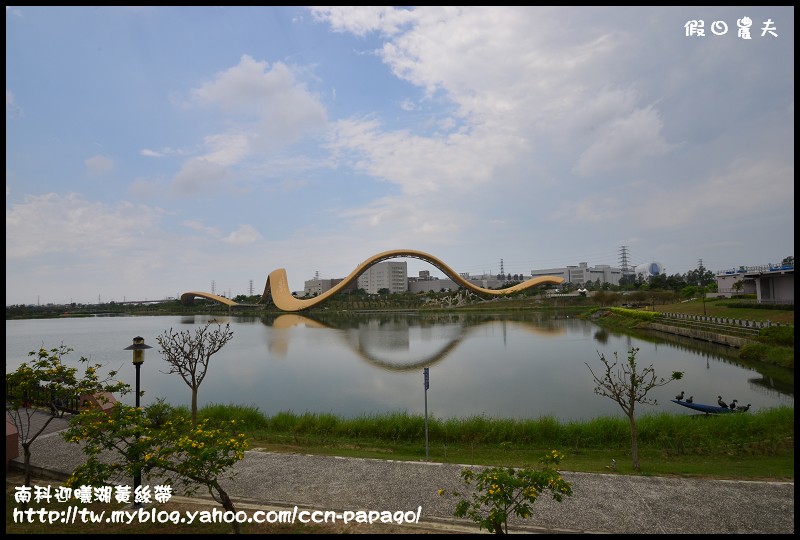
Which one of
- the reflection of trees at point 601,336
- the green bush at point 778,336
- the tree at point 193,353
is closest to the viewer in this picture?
the tree at point 193,353

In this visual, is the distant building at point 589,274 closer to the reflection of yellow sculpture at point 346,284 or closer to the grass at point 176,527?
the reflection of yellow sculpture at point 346,284

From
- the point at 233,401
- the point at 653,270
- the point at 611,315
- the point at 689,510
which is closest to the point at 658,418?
the point at 689,510

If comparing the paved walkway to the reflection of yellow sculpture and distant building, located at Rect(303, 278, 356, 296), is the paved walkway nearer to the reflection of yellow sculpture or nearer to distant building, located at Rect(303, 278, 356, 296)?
the reflection of yellow sculpture

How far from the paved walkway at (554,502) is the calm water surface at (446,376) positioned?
Answer: 318cm

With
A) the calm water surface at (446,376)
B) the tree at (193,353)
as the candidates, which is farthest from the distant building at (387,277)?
the tree at (193,353)

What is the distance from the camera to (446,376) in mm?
10828

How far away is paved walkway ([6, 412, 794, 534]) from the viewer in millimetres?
3236

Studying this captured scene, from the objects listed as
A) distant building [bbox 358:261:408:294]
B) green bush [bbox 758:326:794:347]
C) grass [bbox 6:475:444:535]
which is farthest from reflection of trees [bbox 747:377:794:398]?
distant building [bbox 358:261:408:294]

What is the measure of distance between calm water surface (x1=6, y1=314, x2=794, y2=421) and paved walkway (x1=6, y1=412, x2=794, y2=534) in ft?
10.4

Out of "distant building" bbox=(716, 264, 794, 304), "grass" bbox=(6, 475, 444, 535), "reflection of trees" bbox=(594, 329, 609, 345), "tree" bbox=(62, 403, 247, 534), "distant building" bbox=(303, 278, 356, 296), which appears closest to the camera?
"tree" bbox=(62, 403, 247, 534)

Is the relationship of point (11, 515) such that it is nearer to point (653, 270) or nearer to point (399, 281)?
point (399, 281)

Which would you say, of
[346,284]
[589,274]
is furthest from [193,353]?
[589,274]

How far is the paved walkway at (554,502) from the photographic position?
10.6 ft

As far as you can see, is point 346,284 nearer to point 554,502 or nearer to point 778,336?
point 778,336
